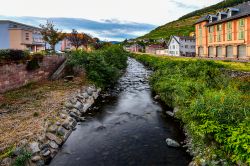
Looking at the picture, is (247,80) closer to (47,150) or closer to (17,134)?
(47,150)

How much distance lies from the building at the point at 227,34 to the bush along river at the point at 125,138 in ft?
106

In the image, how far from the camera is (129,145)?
13.3m

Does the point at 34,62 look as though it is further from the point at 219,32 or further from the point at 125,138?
the point at 219,32

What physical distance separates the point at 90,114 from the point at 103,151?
691 cm

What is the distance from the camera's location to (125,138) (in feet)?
46.8

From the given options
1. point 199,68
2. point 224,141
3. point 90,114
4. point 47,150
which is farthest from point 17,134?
point 199,68

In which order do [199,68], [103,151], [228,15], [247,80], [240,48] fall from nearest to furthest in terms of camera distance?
1. [103,151]
2. [247,80]
3. [199,68]
4. [240,48]
5. [228,15]

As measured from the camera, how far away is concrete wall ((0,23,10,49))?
160 feet

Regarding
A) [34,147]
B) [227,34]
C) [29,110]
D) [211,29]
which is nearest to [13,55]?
[29,110]

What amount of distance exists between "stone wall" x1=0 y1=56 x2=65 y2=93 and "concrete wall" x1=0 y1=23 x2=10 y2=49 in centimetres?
2505

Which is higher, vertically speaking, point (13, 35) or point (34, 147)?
point (13, 35)

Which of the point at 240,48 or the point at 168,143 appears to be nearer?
the point at 168,143

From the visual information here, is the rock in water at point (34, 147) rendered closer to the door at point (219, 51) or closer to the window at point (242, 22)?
the window at point (242, 22)

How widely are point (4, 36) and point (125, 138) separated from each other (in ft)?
151
